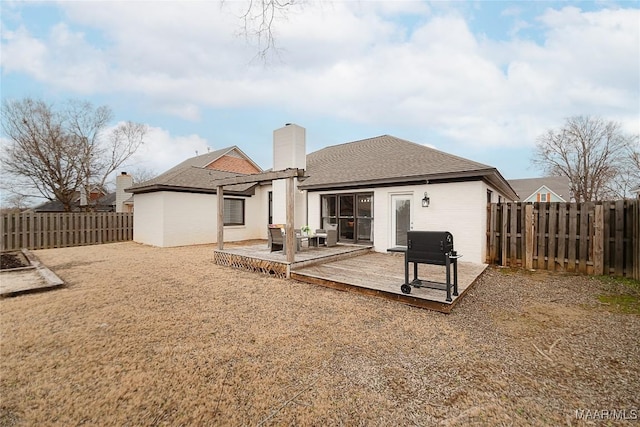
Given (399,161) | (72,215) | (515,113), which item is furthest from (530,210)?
(72,215)

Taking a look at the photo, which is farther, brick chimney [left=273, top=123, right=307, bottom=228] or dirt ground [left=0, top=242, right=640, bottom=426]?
brick chimney [left=273, top=123, right=307, bottom=228]

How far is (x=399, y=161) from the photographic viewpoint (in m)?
10.1

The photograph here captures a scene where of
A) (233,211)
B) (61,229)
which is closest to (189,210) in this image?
(233,211)

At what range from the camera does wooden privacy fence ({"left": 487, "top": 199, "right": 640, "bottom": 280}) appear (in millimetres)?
6293

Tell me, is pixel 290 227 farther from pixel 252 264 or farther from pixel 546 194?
pixel 546 194

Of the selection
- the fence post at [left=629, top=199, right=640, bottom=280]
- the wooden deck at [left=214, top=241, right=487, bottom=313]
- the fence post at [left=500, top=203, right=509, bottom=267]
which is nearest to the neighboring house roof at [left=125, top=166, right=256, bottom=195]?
the wooden deck at [left=214, top=241, right=487, bottom=313]

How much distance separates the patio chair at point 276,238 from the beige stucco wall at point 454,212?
3.69 meters

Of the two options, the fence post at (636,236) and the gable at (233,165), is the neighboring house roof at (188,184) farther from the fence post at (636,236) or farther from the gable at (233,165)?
the fence post at (636,236)

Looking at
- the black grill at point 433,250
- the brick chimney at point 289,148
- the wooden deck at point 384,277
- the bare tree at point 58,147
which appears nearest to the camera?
the black grill at point 433,250

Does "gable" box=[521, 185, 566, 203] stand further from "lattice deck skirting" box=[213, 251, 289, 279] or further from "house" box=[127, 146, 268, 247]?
"lattice deck skirting" box=[213, 251, 289, 279]

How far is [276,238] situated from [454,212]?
538cm

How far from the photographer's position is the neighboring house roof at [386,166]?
8.02 m

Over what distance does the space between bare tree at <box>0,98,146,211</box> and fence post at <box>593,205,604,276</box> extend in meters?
27.3

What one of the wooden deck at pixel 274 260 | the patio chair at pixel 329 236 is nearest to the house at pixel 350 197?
the patio chair at pixel 329 236
